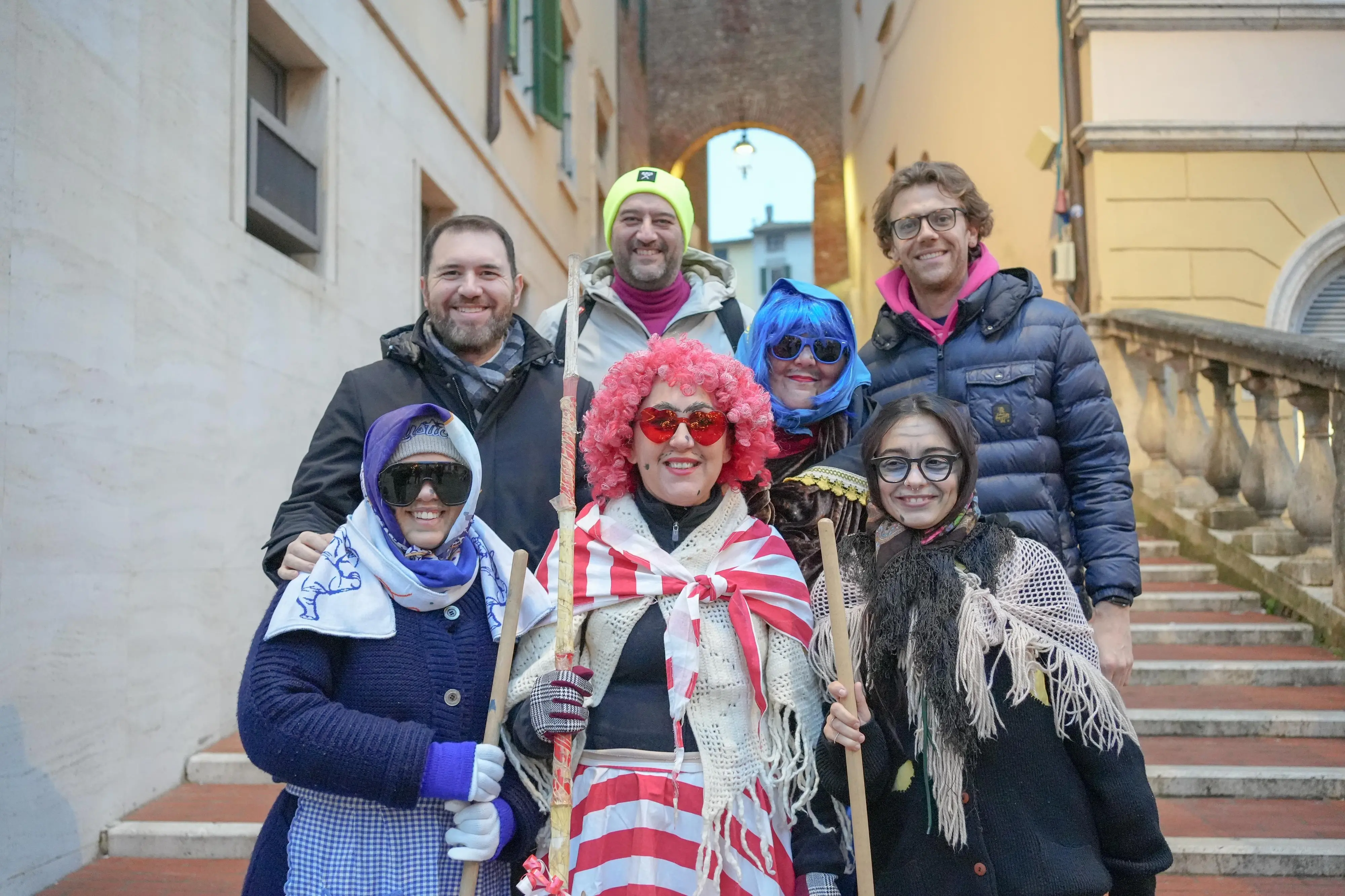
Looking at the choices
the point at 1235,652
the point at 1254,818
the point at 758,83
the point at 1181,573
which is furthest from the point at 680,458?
the point at 758,83

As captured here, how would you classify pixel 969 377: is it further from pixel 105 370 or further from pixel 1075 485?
pixel 105 370

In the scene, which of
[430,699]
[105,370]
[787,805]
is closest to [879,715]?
[787,805]

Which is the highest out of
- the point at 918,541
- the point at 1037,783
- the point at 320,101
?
the point at 320,101

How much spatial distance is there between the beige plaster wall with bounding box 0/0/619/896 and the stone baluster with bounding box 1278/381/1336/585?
491cm

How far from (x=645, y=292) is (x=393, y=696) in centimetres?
191

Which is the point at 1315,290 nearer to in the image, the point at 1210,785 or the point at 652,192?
the point at 1210,785

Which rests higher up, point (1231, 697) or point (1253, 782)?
point (1231, 697)

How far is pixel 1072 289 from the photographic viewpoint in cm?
738

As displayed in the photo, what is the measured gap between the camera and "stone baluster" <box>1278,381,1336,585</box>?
488 centimetres

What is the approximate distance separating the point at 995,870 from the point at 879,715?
1.16 ft

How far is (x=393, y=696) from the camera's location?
76.1 inches

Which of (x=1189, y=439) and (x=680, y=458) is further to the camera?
(x=1189, y=439)

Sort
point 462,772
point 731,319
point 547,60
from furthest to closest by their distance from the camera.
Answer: point 547,60 < point 731,319 < point 462,772

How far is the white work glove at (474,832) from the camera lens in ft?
6.04
